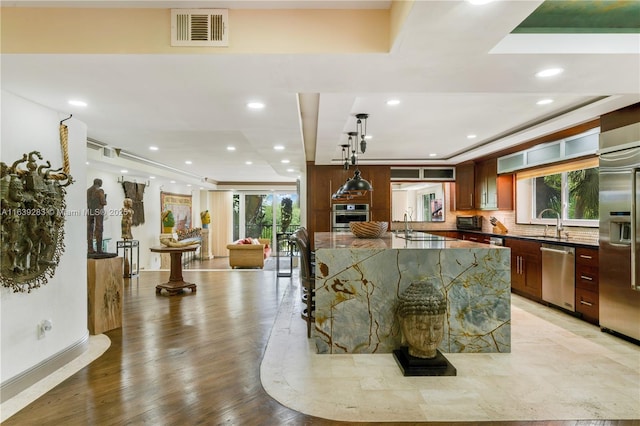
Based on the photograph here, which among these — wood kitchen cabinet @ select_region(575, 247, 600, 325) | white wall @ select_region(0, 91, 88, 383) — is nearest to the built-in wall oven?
wood kitchen cabinet @ select_region(575, 247, 600, 325)

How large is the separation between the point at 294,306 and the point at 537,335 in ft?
9.12

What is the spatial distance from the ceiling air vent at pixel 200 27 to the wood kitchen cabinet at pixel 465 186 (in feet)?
20.2

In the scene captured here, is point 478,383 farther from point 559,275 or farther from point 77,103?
point 77,103

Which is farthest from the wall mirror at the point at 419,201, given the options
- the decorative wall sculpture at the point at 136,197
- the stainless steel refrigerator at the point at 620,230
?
the decorative wall sculpture at the point at 136,197

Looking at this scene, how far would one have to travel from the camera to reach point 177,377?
2.62 metres

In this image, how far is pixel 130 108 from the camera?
116 inches

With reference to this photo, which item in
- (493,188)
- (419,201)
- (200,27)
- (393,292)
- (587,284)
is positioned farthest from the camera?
(419,201)

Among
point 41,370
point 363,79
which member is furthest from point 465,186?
point 41,370

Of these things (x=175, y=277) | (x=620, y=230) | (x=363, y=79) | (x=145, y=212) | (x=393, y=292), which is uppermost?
(x=363, y=79)

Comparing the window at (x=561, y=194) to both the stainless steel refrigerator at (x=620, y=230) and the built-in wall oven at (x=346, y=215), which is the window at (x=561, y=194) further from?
the built-in wall oven at (x=346, y=215)

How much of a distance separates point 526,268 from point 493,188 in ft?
5.90

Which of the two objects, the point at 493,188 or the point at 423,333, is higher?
the point at 493,188

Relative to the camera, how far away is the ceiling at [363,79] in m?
1.88

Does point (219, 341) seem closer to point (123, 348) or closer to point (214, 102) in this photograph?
point (123, 348)
